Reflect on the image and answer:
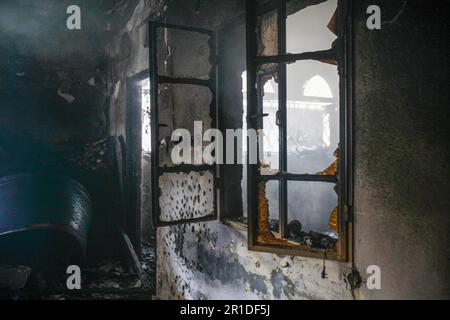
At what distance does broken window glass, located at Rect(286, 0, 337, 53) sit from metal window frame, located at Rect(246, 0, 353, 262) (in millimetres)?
6520

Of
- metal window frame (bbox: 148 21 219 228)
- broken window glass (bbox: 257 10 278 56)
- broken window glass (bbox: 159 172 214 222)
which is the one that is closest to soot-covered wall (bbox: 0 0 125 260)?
broken window glass (bbox: 159 172 214 222)

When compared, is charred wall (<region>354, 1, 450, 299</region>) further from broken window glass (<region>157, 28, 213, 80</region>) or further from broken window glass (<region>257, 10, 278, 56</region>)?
broken window glass (<region>157, 28, 213, 80</region>)

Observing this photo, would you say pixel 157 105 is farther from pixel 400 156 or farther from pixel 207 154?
pixel 400 156

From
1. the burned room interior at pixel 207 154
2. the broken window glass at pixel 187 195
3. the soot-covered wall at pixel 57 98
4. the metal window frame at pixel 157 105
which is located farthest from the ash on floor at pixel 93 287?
the metal window frame at pixel 157 105

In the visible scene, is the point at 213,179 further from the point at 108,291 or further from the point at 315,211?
the point at 315,211

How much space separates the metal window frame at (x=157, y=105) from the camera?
9.32 feet

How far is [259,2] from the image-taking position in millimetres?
2576

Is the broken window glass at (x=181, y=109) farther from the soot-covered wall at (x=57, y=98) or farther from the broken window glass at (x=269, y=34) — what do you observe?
the soot-covered wall at (x=57, y=98)

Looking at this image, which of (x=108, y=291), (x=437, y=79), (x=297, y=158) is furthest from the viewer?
(x=297, y=158)

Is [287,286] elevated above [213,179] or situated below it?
below

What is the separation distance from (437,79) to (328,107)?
43.9 ft

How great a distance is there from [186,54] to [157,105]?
0.88 metres

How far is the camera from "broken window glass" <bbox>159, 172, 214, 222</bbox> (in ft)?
10.7

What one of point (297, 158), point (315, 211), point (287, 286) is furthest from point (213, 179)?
point (297, 158)
